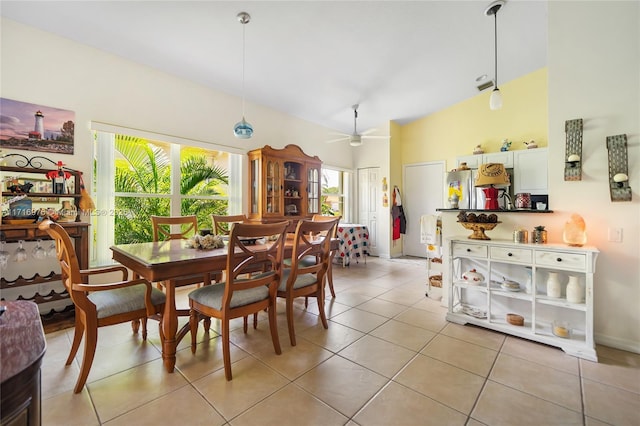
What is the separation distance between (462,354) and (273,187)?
3.49 metres

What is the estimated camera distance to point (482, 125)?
537 centimetres

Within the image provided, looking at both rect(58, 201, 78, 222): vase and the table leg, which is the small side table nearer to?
the table leg

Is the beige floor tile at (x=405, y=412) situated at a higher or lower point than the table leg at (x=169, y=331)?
lower

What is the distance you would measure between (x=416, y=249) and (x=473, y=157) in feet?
7.47

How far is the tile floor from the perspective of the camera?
154cm

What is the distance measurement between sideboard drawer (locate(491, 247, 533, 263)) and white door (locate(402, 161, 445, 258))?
11.7ft

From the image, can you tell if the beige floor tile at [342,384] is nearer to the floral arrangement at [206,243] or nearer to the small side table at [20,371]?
the floral arrangement at [206,243]

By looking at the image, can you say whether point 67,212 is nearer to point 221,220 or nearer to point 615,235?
point 221,220

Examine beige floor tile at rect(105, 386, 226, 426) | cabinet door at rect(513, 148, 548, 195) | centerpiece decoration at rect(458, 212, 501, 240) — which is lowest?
beige floor tile at rect(105, 386, 226, 426)

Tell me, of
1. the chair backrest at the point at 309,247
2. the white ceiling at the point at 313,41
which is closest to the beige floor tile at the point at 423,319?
the chair backrest at the point at 309,247

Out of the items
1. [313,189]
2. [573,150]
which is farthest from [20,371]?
[313,189]

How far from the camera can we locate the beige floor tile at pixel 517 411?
1.50 meters

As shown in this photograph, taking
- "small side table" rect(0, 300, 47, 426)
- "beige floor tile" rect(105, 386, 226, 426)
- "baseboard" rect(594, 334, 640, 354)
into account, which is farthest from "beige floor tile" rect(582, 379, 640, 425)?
"small side table" rect(0, 300, 47, 426)

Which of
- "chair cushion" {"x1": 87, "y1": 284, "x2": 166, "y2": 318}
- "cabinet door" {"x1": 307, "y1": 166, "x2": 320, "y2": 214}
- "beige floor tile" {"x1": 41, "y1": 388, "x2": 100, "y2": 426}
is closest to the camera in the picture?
"beige floor tile" {"x1": 41, "y1": 388, "x2": 100, "y2": 426}
